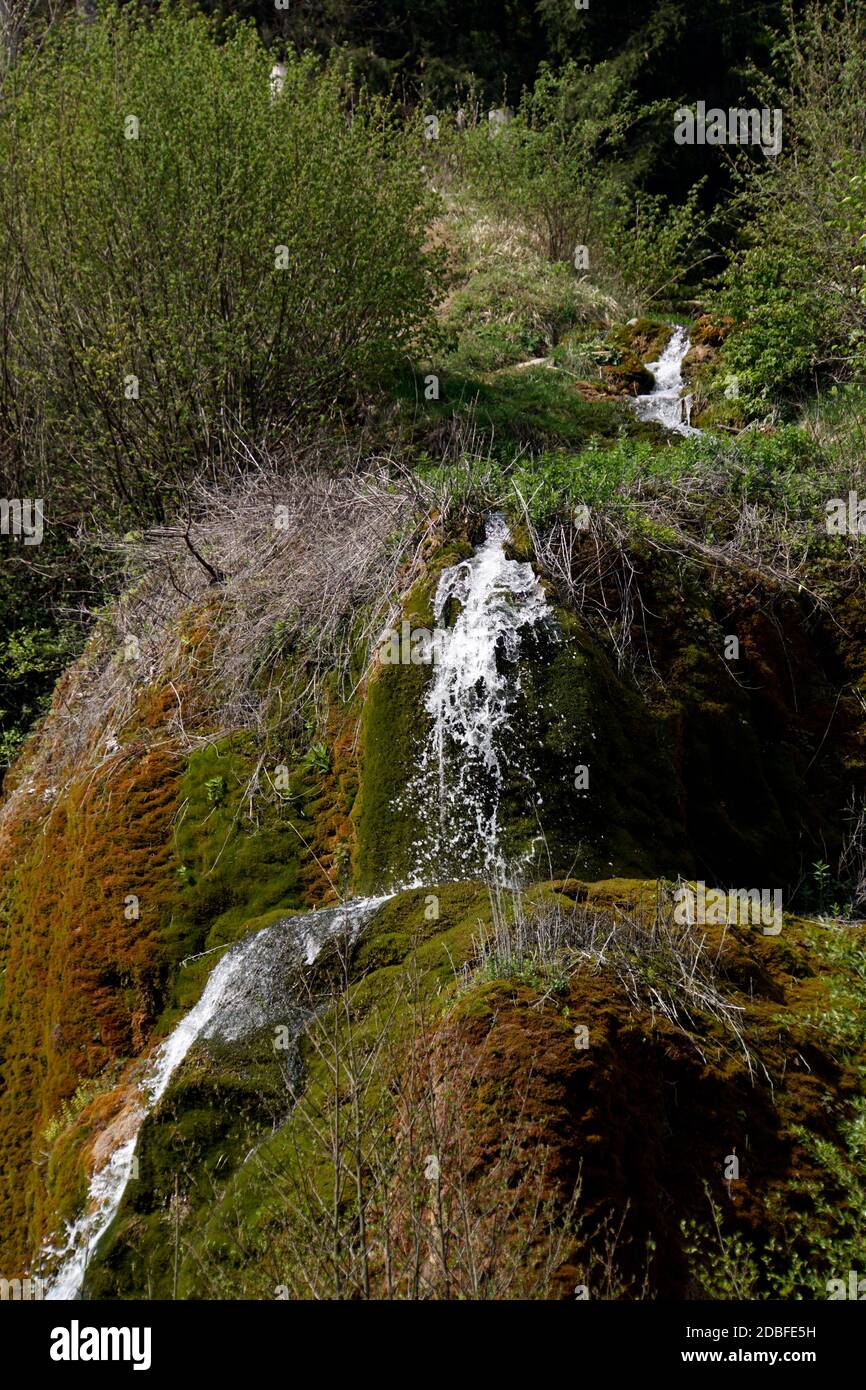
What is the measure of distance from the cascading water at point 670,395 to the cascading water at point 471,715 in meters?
6.19

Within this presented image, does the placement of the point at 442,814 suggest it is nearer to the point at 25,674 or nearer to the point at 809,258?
the point at 25,674

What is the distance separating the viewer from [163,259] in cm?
896

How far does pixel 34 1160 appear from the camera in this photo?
4977 mm

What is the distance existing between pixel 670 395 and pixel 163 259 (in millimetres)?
6623

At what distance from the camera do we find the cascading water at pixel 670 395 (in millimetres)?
12539

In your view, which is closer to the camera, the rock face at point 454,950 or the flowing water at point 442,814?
the rock face at point 454,950

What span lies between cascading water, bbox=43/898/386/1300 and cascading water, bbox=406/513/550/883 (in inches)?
20.9

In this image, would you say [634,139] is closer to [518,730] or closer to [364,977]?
[518,730]
